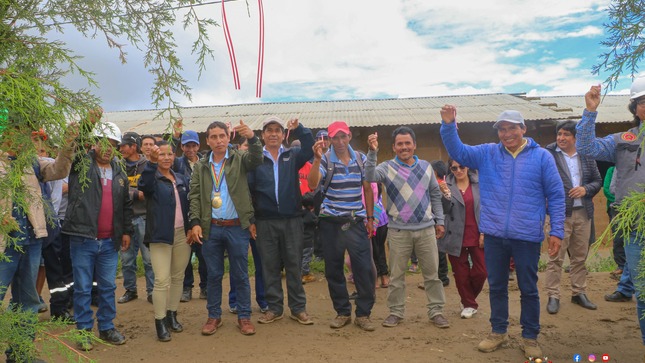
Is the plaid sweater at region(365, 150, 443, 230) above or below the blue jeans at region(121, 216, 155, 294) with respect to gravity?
above

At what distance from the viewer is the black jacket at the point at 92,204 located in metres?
4.39

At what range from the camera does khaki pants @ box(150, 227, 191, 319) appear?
479 cm

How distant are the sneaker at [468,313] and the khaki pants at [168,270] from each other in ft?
10.5

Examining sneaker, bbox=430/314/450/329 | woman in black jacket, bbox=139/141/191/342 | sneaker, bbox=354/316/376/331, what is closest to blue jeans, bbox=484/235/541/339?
sneaker, bbox=430/314/450/329

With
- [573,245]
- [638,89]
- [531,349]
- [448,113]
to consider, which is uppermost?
[638,89]

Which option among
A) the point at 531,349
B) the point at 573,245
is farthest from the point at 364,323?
the point at 573,245

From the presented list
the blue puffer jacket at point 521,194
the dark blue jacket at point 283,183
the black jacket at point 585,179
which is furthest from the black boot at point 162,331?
the black jacket at point 585,179

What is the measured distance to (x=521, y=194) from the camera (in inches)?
164

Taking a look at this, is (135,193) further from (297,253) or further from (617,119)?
(617,119)

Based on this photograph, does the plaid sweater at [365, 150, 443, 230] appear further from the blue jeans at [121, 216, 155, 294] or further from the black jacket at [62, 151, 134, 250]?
the blue jeans at [121, 216, 155, 294]

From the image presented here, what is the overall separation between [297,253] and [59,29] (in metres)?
3.20

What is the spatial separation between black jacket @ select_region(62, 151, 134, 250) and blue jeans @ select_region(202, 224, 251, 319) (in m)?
0.87

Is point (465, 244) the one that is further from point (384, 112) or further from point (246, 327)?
point (384, 112)

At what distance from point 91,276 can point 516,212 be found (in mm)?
4019
